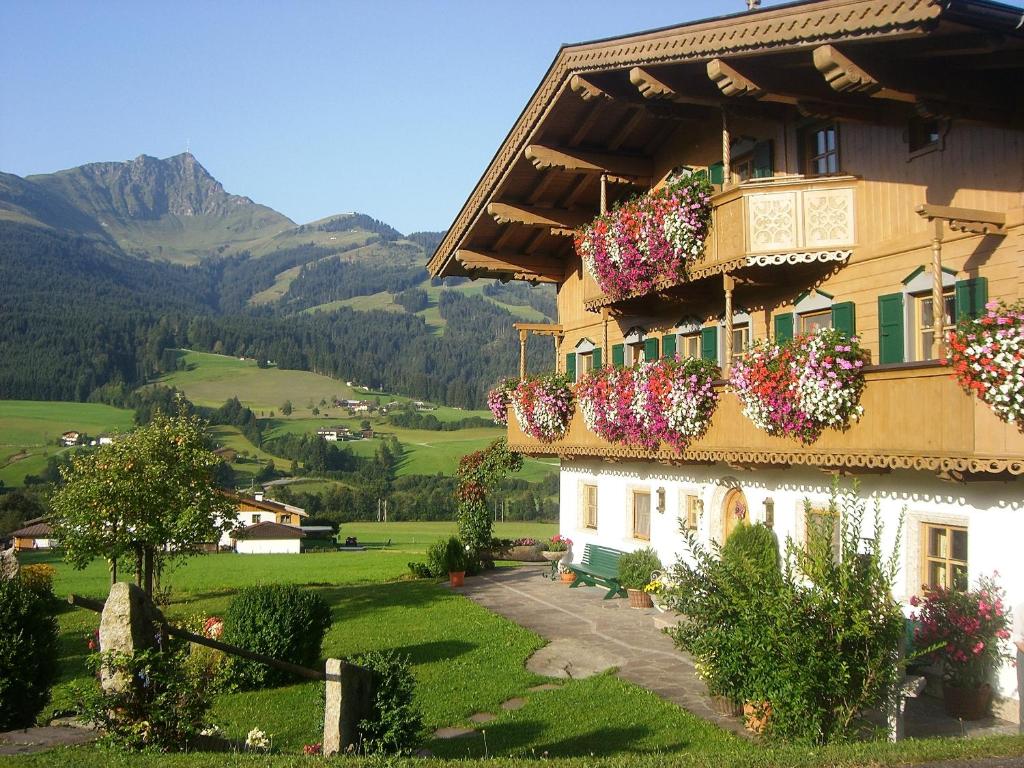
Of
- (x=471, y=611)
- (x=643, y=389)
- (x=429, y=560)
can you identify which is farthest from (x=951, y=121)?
(x=429, y=560)

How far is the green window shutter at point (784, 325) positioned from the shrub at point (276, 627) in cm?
898

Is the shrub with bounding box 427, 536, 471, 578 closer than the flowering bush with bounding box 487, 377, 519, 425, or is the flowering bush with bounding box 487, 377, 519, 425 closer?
the flowering bush with bounding box 487, 377, 519, 425

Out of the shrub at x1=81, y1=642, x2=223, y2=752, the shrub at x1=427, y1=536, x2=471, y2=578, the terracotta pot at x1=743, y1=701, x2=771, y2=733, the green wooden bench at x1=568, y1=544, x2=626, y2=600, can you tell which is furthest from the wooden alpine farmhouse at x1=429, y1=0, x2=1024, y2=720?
the shrub at x1=427, y1=536, x2=471, y2=578

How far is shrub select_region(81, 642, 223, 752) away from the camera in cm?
799

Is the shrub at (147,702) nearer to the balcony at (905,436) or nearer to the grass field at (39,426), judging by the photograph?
the balcony at (905,436)

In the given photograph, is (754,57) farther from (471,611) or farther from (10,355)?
(10,355)

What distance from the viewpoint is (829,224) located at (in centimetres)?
1483

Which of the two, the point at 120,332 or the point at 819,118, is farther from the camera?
the point at 120,332

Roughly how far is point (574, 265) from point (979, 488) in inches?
579

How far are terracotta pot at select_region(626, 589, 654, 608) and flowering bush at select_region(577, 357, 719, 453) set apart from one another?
3372mm

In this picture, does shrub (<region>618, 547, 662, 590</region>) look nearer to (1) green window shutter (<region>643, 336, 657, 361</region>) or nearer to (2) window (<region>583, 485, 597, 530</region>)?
(2) window (<region>583, 485, 597, 530</region>)

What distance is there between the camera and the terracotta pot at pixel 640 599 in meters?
19.8

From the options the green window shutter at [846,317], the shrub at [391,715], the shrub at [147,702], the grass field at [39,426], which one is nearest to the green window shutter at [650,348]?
the green window shutter at [846,317]

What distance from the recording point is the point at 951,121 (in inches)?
512
